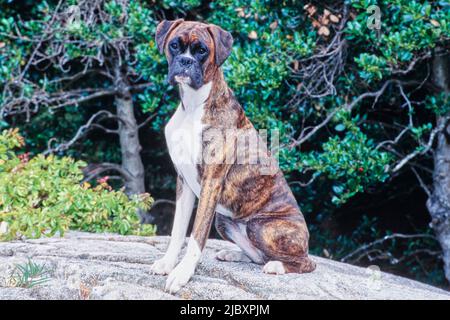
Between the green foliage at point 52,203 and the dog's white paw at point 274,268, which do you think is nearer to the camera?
the dog's white paw at point 274,268

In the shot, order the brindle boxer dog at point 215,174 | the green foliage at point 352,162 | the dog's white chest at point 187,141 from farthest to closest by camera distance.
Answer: the green foliage at point 352,162 → the dog's white chest at point 187,141 → the brindle boxer dog at point 215,174

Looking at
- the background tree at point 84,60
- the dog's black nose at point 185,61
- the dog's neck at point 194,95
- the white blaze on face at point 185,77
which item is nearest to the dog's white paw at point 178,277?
the dog's neck at point 194,95

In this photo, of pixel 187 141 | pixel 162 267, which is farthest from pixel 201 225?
pixel 187 141

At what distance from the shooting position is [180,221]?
502cm

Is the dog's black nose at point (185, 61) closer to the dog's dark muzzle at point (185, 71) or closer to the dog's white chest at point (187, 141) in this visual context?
the dog's dark muzzle at point (185, 71)

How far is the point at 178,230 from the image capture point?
501cm

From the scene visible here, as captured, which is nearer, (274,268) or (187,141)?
(187,141)

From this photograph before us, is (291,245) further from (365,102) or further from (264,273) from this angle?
(365,102)

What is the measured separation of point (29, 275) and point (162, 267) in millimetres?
909

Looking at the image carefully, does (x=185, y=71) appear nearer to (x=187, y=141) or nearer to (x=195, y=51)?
(x=195, y=51)

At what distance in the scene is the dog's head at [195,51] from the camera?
15.3ft

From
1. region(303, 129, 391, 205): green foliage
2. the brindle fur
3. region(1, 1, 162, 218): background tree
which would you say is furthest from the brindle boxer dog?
region(1, 1, 162, 218): background tree

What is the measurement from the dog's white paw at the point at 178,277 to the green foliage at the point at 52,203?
2091 millimetres
